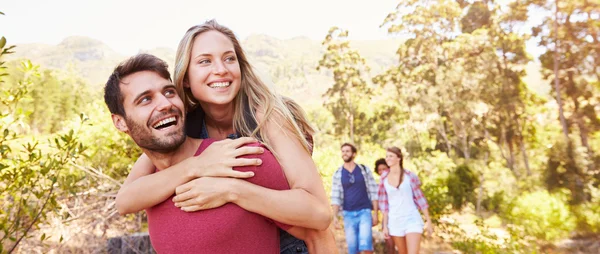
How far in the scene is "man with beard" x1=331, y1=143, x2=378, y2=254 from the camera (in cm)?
577

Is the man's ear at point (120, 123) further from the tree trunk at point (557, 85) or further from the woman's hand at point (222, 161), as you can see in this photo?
the tree trunk at point (557, 85)

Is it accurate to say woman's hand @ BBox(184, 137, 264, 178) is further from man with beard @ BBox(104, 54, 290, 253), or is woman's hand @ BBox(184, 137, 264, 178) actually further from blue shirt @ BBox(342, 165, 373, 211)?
blue shirt @ BBox(342, 165, 373, 211)

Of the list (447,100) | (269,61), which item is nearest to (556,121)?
(447,100)

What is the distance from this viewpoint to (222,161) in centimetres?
118

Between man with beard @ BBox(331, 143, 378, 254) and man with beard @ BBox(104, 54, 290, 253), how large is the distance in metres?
4.67

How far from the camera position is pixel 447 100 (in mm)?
14484

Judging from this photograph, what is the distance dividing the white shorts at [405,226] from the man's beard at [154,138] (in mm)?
4434

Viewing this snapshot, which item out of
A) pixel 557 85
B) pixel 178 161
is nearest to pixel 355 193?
pixel 178 161

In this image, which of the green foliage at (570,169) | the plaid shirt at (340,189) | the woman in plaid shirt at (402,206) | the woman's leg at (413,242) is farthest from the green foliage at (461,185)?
the woman's leg at (413,242)

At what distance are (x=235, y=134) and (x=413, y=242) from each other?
417 cm

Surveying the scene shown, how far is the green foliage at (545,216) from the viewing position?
8297mm

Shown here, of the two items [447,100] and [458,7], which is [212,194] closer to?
[447,100]

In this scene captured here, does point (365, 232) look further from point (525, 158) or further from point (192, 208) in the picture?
point (525, 158)

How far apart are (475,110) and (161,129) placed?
1331cm
